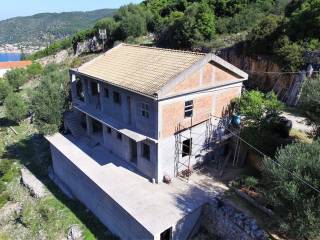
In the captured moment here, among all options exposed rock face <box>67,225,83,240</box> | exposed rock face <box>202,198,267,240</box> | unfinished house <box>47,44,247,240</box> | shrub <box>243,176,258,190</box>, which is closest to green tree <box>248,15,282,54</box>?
unfinished house <box>47,44,247,240</box>

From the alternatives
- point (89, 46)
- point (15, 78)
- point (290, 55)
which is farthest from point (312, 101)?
point (89, 46)

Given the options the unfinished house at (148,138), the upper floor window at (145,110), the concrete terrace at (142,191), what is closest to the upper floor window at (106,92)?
the unfinished house at (148,138)

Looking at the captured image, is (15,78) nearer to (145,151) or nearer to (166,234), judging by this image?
(145,151)

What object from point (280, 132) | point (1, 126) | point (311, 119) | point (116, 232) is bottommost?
point (1, 126)

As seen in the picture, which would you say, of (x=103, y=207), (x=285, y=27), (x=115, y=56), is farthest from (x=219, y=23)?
(x=103, y=207)

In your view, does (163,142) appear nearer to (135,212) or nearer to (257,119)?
(135,212)
